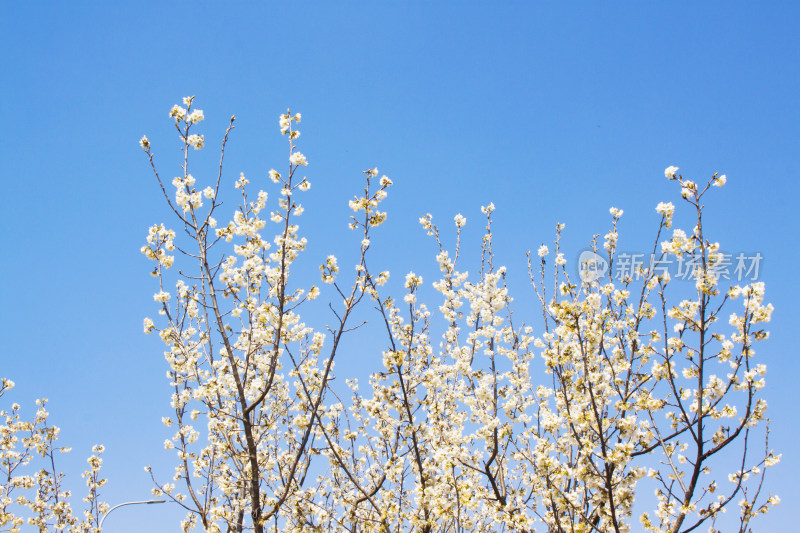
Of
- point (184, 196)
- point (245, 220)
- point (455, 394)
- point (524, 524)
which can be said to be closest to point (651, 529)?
point (524, 524)

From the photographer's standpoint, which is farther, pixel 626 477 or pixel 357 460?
pixel 357 460

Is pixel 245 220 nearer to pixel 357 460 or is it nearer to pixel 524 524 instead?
pixel 357 460

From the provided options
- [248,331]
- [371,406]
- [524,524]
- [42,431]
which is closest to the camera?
[524,524]

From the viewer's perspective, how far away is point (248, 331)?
228 inches

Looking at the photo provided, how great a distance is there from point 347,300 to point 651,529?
3687 millimetres

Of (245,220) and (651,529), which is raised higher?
(245,220)

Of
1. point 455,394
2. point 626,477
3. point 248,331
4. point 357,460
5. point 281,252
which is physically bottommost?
point 626,477

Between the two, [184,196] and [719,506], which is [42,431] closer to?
[184,196]

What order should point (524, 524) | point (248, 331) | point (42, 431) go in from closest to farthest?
point (524, 524) < point (248, 331) < point (42, 431)

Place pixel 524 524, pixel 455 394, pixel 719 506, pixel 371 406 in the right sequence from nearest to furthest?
pixel 719 506, pixel 524 524, pixel 371 406, pixel 455 394

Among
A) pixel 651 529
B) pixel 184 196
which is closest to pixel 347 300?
pixel 184 196

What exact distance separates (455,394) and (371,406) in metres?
1.22

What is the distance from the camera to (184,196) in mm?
5586

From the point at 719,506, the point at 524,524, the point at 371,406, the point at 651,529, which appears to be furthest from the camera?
the point at 371,406
